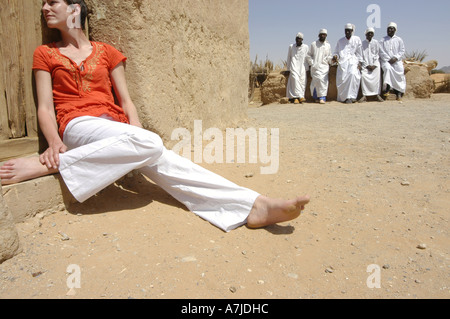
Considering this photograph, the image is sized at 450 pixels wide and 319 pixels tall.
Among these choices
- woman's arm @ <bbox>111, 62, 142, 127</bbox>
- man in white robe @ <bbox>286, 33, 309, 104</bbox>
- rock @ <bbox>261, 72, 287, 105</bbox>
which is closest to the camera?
woman's arm @ <bbox>111, 62, 142, 127</bbox>

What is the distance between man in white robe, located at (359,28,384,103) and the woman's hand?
321 inches

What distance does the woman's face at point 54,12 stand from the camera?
2.14m

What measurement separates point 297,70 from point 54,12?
7.74 metres

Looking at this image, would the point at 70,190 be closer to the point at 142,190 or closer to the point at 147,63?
the point at 142,190

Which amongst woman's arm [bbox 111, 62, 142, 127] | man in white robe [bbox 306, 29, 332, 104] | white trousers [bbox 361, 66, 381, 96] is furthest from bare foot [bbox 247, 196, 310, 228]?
white trousers [bbox 361, 66, 381, 96]

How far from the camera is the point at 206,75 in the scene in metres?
3.54

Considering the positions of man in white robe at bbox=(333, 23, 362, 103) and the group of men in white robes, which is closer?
man in white robe at bbox=(333, 23, 362, 103)

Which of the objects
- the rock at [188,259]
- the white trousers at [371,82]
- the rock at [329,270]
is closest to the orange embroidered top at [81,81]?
the rock at [188,259]

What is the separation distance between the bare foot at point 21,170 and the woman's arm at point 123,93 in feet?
2.07

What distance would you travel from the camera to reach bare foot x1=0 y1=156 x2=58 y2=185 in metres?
1.91

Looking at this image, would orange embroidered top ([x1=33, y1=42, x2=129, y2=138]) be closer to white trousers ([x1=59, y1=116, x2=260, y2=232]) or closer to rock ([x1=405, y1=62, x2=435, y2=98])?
white trousers ([x1=59, y1=116, x2=260, y2=232])

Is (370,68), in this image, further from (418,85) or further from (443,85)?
(443,85)

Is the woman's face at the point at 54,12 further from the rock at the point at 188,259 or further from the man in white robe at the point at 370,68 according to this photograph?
the man in white robe at the point at 370,68

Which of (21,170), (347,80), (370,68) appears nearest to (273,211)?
(21,170)
